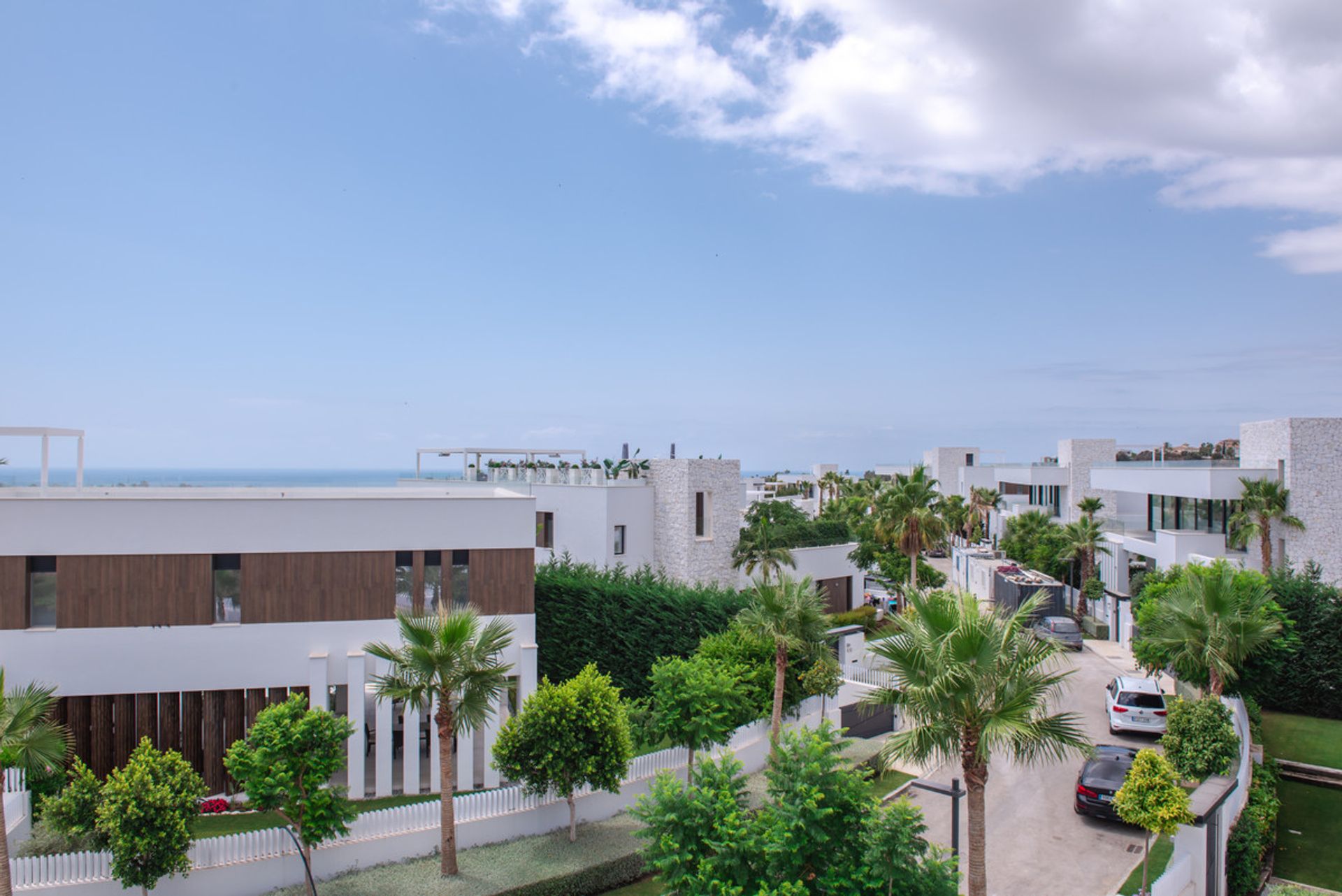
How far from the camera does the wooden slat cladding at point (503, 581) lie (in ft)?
62.1

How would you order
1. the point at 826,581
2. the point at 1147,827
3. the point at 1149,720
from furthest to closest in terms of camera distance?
1. the point at 826,581
2. the point at 1149,720
3. the point at 1147,827

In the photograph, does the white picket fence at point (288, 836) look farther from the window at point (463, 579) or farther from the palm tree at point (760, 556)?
the palm tree at point (760, 556)

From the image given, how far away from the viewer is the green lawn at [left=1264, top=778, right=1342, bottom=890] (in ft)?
44.4

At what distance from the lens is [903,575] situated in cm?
3797

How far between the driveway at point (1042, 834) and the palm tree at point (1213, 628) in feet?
7.96

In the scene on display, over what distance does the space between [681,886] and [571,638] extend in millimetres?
11977

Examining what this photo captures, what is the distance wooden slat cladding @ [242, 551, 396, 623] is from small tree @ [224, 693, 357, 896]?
5.20 meters

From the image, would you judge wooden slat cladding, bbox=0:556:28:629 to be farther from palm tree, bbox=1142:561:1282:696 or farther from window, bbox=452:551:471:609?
palm tree, bbox=1142:561:1282:696

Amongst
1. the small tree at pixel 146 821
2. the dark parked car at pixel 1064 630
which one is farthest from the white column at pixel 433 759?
the dark parked car at pixel 1064 630

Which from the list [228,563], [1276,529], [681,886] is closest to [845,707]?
[681,886]

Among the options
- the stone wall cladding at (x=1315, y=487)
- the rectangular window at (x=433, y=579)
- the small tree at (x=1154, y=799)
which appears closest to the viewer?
the small tree at (x=1154, y=799)

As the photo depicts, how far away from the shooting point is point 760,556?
28.3 metres

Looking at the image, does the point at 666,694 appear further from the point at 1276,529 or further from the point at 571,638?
the point at 1276,529

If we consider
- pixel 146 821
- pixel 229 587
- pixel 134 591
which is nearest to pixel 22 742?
pixel 146 821
